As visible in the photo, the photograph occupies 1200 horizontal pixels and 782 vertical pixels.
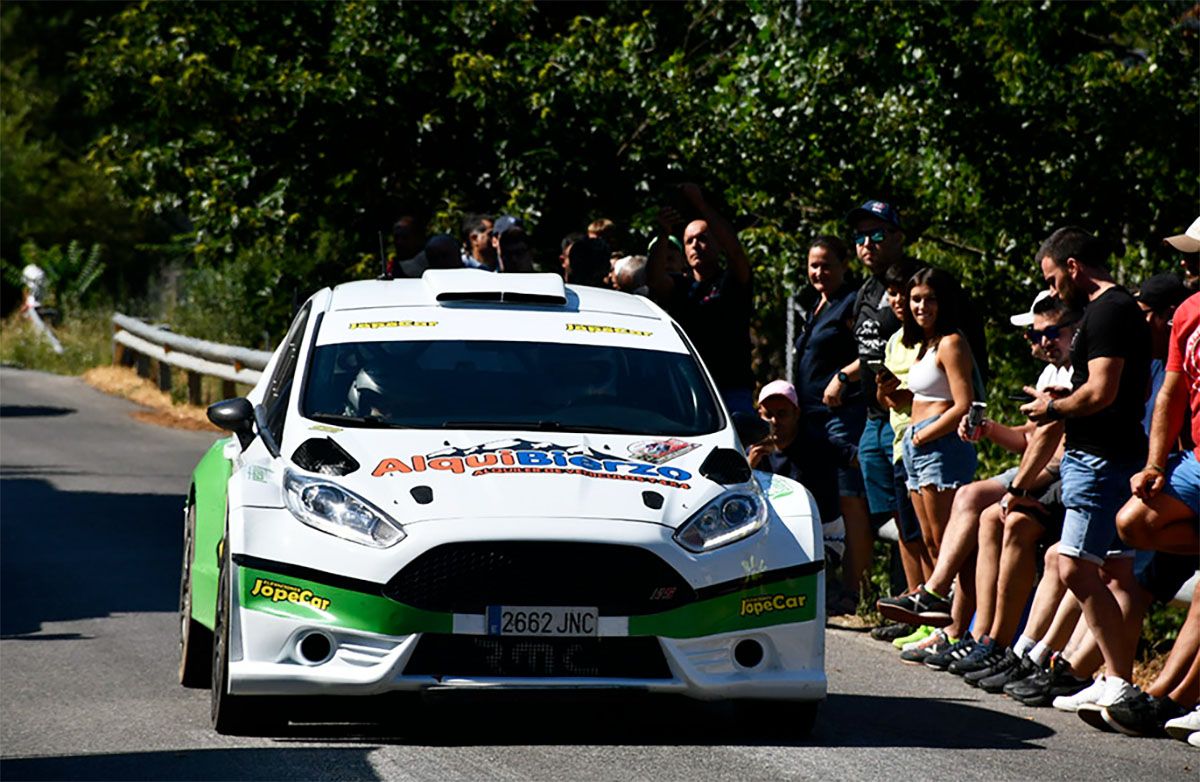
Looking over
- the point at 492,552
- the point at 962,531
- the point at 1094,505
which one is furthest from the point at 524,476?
the point at 962,531

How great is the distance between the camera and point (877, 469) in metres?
11.3

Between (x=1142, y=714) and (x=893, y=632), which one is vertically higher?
(x=1142, y=714)

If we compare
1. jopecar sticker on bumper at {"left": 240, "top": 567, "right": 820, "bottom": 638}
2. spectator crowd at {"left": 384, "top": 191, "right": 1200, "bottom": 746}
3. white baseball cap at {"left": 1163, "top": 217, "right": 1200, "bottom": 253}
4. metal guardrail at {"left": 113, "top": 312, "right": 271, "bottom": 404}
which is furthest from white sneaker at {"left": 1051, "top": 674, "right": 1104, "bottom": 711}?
metal guardrail at {"left": 113, "top": 312, "right": 271, "bottom": 404}

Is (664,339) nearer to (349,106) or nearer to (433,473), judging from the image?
(433,473)

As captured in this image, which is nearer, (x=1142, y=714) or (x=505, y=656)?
(x=505, y=656)

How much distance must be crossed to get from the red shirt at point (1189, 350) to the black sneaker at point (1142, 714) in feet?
3.13

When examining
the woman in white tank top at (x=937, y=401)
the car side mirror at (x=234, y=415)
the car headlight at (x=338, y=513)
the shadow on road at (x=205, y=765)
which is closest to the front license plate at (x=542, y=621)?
the car headlight at (x=338, y=513)

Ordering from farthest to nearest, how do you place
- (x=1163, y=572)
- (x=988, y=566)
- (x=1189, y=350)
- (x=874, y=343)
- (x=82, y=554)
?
(x=82, y=554), (x=874, y=343), (x=988, y=566), (x=1163, y=572), (x=1189, y=350)

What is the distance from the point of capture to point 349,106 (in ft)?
70.5

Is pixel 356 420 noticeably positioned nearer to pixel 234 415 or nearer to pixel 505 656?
pixel 234 415

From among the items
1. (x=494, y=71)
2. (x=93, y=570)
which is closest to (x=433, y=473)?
(x=93, y=570)

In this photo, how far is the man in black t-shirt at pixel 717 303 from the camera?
11.9 m

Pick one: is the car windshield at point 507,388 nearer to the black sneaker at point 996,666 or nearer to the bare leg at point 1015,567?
the bare leg at point 1015,567

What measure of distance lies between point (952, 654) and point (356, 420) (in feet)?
10.2
